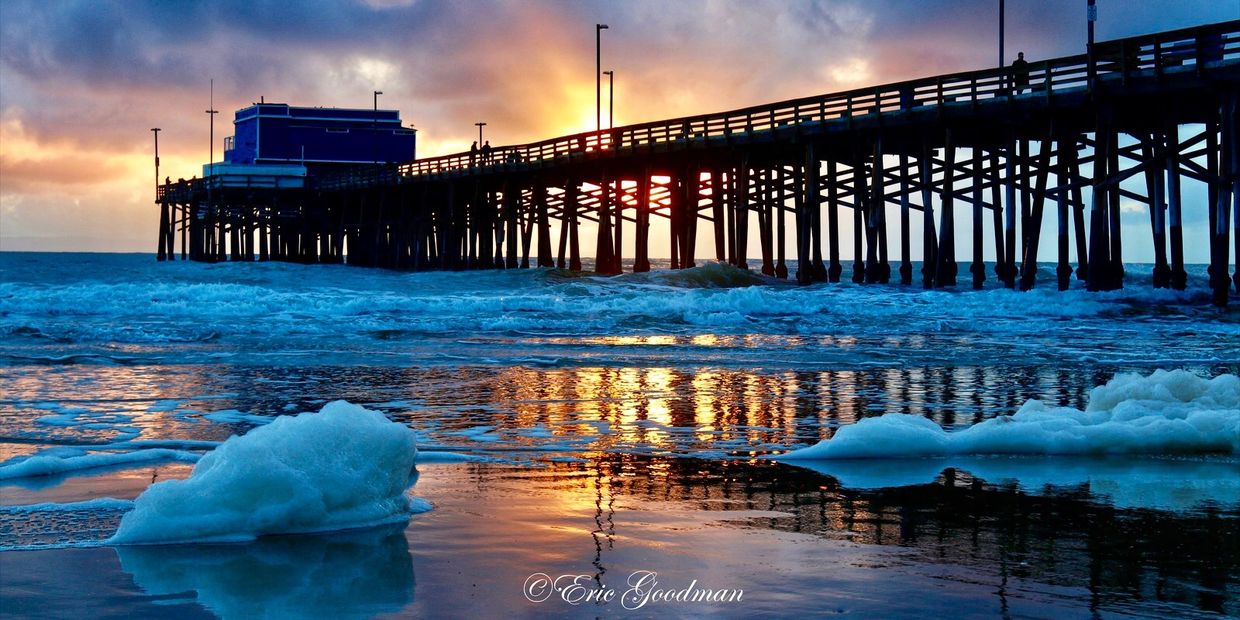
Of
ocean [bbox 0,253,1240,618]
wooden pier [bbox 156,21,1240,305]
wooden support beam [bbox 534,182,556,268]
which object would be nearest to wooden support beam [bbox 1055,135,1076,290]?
wooden pier [bbox 156,21,1240,305]

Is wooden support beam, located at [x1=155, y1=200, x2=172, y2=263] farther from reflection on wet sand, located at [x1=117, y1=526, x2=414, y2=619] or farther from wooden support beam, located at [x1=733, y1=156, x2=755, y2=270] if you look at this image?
reflection on wet sand, located at [x1=117, y1=526, x2=414, y2=619]

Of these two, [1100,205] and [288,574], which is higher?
[1100,205]

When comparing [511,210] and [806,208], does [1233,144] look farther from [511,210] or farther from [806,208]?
[511,210]

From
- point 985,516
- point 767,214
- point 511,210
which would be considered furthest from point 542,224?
point 985,516

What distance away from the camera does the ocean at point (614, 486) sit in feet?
12.7

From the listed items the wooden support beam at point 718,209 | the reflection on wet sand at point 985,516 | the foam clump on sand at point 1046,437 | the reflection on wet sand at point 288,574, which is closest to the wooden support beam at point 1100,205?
the wooden support beam at point 718,209

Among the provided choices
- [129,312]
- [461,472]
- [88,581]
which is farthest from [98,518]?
[129,312]

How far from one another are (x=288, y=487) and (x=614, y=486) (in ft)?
5.10

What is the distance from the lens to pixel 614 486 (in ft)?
18.9

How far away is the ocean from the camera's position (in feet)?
12.7

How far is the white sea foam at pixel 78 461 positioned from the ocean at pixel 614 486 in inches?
0.7

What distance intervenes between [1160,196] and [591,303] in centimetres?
1078

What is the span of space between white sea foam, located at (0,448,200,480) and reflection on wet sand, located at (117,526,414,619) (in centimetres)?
189

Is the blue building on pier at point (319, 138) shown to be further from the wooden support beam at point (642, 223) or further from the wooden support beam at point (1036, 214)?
the wooden support beam at point (1036, 214)
